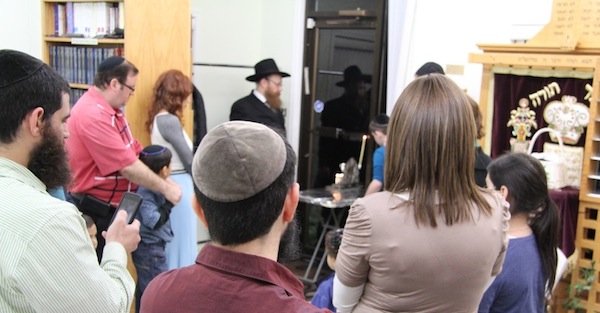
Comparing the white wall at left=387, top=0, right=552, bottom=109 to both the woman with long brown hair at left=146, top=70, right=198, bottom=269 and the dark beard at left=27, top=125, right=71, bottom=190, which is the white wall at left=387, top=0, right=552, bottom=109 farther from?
the dark beard at left=27, top=125, right=71, bottom=190

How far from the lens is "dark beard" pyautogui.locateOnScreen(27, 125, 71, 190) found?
1.54 meters

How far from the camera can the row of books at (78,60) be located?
156 inches

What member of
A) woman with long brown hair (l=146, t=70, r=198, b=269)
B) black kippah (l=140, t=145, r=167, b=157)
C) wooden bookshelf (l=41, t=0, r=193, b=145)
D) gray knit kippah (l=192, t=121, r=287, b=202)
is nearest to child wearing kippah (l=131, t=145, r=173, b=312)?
black kippah (l=140, t=145, r=167, b=157)

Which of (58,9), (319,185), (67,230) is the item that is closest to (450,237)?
Answer: (67,230)

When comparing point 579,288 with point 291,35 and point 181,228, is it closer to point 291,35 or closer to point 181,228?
point 181,228

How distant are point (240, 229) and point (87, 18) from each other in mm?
3360

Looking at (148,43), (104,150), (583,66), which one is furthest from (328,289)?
(148,43)

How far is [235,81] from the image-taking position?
5477 millimetres

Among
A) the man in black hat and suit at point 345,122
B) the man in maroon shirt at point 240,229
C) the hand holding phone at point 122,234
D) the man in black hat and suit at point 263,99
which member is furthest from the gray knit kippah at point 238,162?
the man in black hat and suit at point 345,122

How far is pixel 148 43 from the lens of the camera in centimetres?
371

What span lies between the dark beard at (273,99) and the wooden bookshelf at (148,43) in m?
1.16

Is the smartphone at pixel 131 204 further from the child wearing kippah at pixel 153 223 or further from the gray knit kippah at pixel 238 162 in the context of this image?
the gray knit kippah at pixel 238 162

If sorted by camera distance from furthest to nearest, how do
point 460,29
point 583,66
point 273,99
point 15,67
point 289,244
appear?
point 273,99
point 460,29
point 583,66
point 15,67
point 289,244

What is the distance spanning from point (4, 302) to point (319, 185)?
423 centimetres
